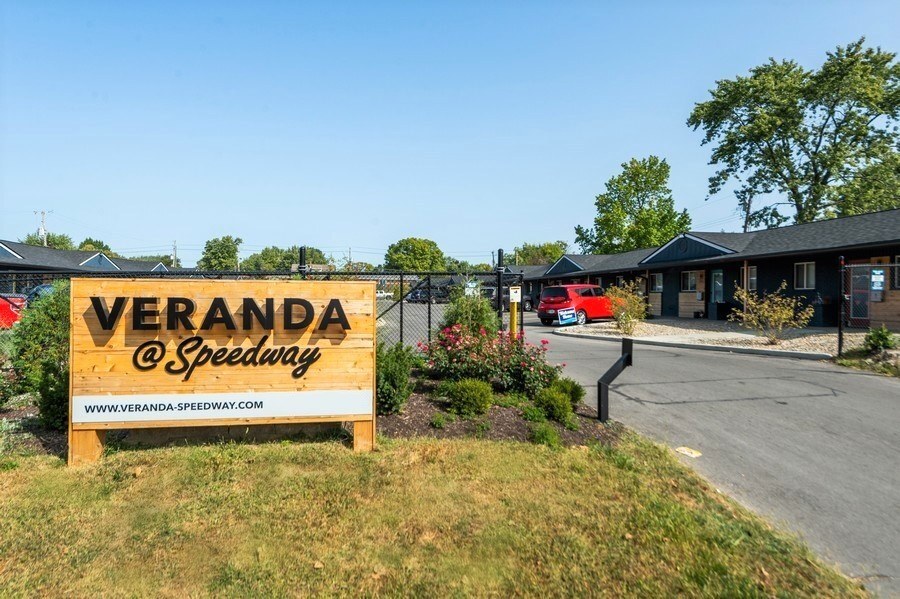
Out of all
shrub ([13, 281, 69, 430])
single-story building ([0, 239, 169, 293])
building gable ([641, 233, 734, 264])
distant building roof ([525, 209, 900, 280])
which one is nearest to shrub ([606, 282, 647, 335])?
distant building roof ([525, 209, 900, 280])

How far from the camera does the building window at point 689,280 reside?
80.7ft

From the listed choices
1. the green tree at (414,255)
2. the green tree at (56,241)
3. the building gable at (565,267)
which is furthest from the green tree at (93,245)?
the building gable at (565,267)

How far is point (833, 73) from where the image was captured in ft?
102

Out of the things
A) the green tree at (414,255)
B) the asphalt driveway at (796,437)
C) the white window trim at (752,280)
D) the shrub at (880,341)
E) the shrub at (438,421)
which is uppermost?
the green tree at (414,255)

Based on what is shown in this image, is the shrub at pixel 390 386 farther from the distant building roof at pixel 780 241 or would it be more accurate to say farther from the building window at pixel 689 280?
the building window at pixel 689 280

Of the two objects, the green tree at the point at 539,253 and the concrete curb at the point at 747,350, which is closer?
the concrete curb at the point at 747,350

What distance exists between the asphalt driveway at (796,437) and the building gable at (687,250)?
501 inches

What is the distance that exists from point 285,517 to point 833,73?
135ft

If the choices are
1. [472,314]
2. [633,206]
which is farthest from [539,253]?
[472,314]

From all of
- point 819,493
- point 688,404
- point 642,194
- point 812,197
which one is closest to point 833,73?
point 812,197

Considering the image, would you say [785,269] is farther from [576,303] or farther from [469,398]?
[469,398]

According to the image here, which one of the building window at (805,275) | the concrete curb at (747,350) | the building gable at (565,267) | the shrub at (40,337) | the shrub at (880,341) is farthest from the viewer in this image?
the building gable at (565,267)

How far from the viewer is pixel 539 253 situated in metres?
91.2

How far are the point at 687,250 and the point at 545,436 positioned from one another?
22458mm
